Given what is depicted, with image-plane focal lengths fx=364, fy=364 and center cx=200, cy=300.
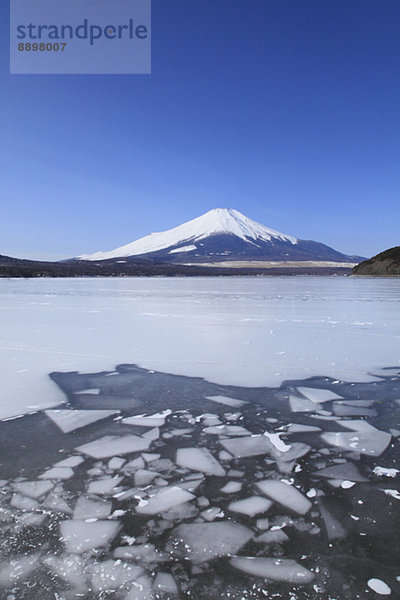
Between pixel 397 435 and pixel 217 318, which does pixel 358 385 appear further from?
pixel 217 318

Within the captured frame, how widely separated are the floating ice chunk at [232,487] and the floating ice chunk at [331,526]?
41 cm

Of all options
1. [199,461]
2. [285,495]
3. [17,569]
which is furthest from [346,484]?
Result: [17,569]

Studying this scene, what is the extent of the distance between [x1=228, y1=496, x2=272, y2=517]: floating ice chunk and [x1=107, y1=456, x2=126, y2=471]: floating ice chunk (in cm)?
71

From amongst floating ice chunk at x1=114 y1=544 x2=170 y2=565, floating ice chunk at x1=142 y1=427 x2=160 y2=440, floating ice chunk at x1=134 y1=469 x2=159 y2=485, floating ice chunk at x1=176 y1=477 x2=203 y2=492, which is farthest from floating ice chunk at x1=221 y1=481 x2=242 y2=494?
floating ice chunk at x1=142 y1=427 x2=160 y2=440

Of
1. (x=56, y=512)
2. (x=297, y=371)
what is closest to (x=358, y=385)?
(x=297, y=371)

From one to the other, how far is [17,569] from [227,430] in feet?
4.92

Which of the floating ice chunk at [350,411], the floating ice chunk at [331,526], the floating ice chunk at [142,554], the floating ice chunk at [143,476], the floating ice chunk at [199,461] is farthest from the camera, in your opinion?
the floating ice chunk at [350,411]

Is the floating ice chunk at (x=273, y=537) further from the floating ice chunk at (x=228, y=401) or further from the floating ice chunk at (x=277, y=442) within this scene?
the floating ice chunk at (x=228, y=401)

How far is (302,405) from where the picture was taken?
10.0 ft

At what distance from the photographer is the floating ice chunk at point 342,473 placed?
6.45ft

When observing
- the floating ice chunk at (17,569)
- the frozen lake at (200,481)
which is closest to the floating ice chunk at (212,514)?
the frozen lake at (200,481)

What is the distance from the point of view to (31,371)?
4.13 metres

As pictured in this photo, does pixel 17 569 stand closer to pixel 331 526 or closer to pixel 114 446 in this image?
pixel 114 446

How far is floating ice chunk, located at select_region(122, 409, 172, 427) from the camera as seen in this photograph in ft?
8.84
